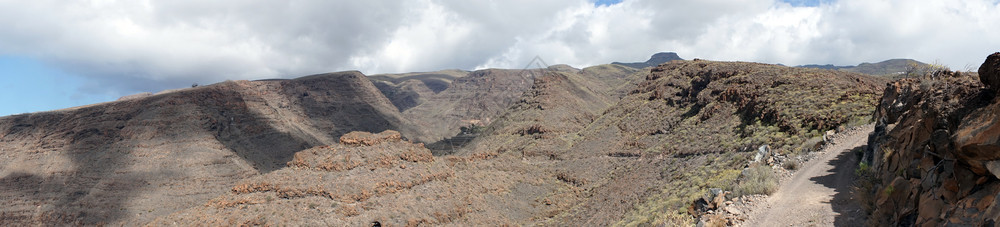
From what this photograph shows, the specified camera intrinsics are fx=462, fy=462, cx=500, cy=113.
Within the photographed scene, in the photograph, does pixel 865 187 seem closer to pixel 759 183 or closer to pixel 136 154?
pixel 759 183

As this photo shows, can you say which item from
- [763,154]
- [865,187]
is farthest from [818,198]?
[763,154]

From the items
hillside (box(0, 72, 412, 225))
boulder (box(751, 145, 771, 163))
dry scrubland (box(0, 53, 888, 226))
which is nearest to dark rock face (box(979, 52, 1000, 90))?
dry scrubland (box(0, 53, 888, 226))

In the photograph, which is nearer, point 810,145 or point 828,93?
point 810,145

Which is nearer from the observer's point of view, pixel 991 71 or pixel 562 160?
pixel 991 71

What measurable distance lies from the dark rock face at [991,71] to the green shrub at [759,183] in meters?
8.12

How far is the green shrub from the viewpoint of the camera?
53.9 ft

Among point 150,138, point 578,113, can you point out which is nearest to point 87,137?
point 150,138

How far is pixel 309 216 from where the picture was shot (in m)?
27.9

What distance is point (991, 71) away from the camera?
8.62 metres

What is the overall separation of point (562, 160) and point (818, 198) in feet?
131

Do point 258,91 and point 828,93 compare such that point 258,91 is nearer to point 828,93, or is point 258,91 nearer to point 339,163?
point 339,163

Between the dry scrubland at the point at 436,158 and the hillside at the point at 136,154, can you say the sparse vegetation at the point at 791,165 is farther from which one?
the hillside at the point at 136,154

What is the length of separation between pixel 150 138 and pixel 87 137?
845cm

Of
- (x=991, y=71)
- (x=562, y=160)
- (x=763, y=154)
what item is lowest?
(x=562, y=160)
